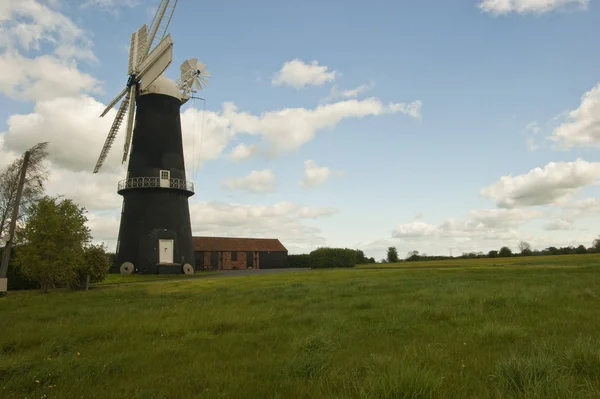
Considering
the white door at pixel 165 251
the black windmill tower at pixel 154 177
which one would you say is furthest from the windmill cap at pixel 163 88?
the white door at pixel 165 251

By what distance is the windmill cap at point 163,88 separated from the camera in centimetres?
4625

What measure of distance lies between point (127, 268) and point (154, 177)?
31.8 ft

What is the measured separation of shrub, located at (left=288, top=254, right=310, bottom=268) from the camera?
2976 inches

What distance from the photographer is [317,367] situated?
5.71 m

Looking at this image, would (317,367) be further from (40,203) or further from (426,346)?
(40,203)

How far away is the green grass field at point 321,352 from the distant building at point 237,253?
54345 mm

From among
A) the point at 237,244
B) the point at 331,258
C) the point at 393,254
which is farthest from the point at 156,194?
the point at 393,254

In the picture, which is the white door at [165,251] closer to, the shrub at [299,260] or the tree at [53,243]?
the tree at [53,243]

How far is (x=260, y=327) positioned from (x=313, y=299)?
16.8 feet

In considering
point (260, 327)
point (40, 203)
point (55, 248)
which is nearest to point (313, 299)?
point (260, 327)

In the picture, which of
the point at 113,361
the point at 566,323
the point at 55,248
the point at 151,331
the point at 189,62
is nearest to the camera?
the point at 113,361

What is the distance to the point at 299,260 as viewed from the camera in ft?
251

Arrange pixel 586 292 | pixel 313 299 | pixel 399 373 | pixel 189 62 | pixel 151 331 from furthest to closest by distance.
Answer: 1. pixel 189 62
2. pixel 313 299
3. pixel 586 292
4. pixel 151 331
5. pixel 399 373

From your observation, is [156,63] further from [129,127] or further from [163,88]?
[129,127]
